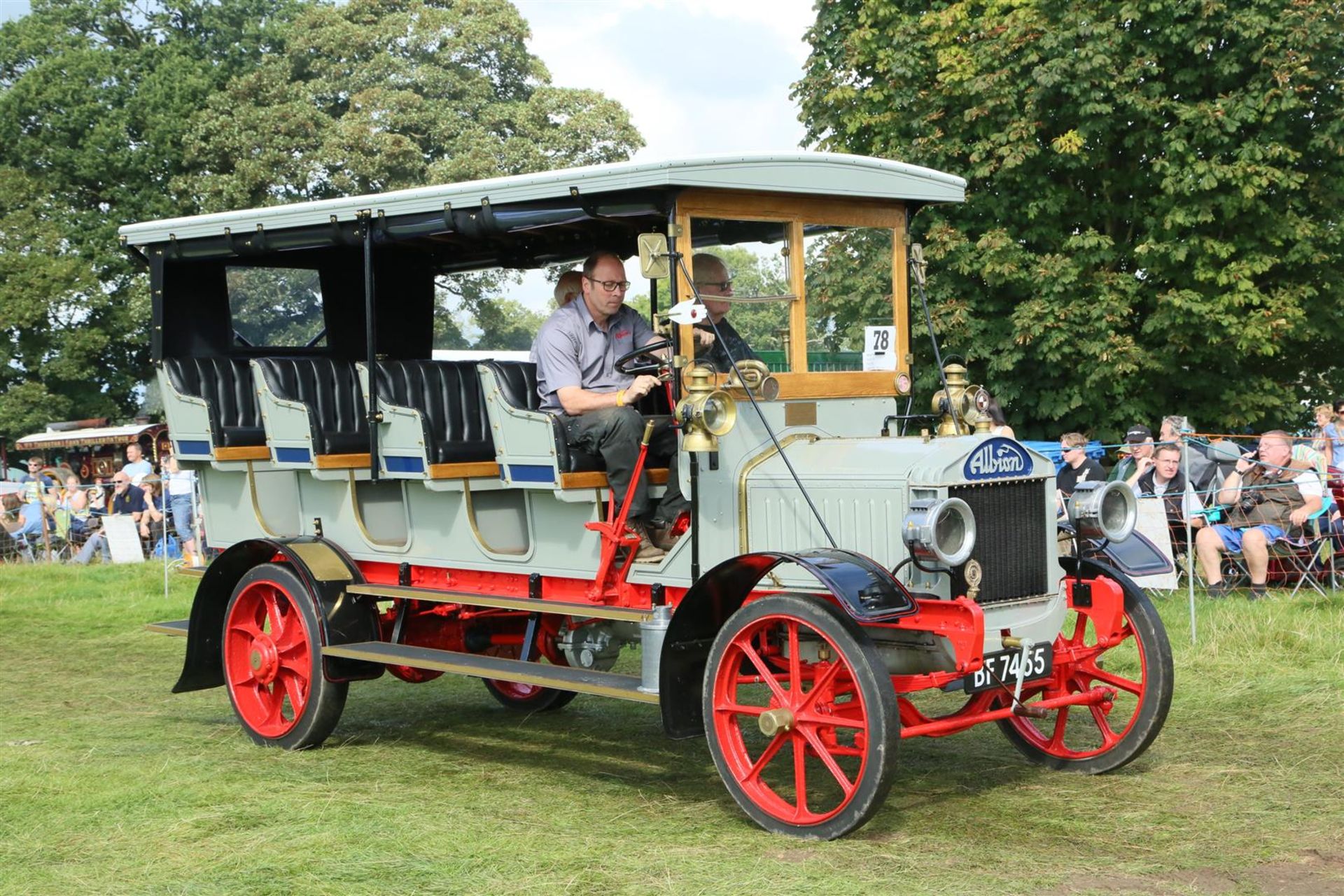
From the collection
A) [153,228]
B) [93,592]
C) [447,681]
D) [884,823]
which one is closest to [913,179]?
[884,823]

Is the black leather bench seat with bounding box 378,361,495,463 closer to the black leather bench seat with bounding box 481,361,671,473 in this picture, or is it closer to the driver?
the black leather bench seat with bounding box 481,361,671,473

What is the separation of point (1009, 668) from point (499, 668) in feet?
6.73

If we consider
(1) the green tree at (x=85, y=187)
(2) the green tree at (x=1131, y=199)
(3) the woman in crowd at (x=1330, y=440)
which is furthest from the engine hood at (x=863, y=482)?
(1) the green tree at (x=85, y=187)

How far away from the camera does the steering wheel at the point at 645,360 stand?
5.80 meters

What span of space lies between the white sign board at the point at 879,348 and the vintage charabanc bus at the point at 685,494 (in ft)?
0.05

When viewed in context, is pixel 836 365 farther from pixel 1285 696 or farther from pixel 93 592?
pixel 93 592

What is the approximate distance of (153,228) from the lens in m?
7.70

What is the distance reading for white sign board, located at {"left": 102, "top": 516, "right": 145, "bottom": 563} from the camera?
15.6 metres

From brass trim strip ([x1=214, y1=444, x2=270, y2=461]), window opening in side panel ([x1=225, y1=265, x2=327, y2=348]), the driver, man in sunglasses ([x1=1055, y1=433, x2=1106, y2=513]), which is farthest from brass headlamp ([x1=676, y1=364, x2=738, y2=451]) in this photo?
man in sunglasses ([x1=1055, y1=433, x2=1106, y2=513])

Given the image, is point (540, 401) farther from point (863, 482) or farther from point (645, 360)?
point (863, 482)

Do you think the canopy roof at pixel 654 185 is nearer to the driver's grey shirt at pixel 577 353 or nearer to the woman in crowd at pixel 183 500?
the driver's grey shirt at pixel 577 353

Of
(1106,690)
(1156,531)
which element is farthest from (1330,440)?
(1106,690)

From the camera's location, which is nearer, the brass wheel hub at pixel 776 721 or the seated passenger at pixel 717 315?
the brass wheel hub at pixel 776 721

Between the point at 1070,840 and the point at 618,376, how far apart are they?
263cm
